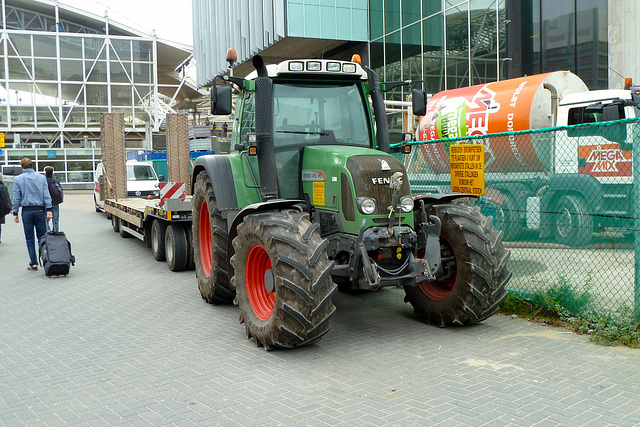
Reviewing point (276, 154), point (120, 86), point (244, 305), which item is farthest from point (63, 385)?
point (120, 86)

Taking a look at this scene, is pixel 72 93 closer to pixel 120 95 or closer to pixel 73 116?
pixel 73 116

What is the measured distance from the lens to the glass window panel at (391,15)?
2170 cm

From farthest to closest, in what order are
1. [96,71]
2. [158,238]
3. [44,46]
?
1. [96,71]
2. [44,46]
3. [158,238]

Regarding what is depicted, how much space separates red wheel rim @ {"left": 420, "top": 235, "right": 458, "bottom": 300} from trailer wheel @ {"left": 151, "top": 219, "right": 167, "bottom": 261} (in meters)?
6.03

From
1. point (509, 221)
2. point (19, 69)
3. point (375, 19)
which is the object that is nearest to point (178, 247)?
point (509, 221)

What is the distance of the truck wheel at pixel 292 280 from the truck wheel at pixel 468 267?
1520mm

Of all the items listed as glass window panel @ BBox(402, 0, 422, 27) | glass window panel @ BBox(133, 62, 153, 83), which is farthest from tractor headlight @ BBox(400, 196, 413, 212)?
glass window panel @ BBox(133, 62, 153, 83)

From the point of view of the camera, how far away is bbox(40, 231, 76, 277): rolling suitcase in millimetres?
10109

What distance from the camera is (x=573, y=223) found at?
7.12 metres

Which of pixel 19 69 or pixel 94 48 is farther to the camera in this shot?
pixel 94 48

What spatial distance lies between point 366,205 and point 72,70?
41323 millimetres

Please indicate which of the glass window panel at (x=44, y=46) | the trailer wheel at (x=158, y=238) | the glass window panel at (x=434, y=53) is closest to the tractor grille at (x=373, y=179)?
the trailer wheel at (x=158, y=238)

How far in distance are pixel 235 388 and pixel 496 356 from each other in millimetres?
2462

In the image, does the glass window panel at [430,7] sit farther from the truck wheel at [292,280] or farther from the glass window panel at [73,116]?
the glass window panel at [73,116]
